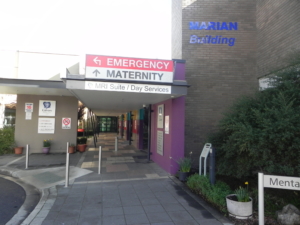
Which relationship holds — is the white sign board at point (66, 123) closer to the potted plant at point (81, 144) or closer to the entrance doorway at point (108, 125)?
the potted plant at point (81, 144)

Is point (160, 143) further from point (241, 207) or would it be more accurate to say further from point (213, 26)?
point (213, 26)

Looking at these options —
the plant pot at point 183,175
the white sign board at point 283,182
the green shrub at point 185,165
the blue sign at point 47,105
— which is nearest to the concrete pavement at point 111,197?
the plant pot at point 183,175

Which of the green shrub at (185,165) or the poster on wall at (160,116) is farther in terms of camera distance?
the poster on wall at (160,116)

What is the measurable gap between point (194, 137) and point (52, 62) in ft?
23.6

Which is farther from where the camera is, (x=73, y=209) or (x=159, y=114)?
(x=159, y=114)

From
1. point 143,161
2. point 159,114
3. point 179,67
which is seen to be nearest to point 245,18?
point 179,67

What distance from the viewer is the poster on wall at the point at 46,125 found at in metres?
12.4

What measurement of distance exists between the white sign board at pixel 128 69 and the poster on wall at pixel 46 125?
737 cm

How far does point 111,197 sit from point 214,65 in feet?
20.3

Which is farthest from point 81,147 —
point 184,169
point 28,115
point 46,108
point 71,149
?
point 184,169

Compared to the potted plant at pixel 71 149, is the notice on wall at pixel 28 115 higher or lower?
higher

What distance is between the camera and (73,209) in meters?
4.92

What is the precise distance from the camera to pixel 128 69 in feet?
21.6

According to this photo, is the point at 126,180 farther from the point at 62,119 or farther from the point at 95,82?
the point at 62,119
